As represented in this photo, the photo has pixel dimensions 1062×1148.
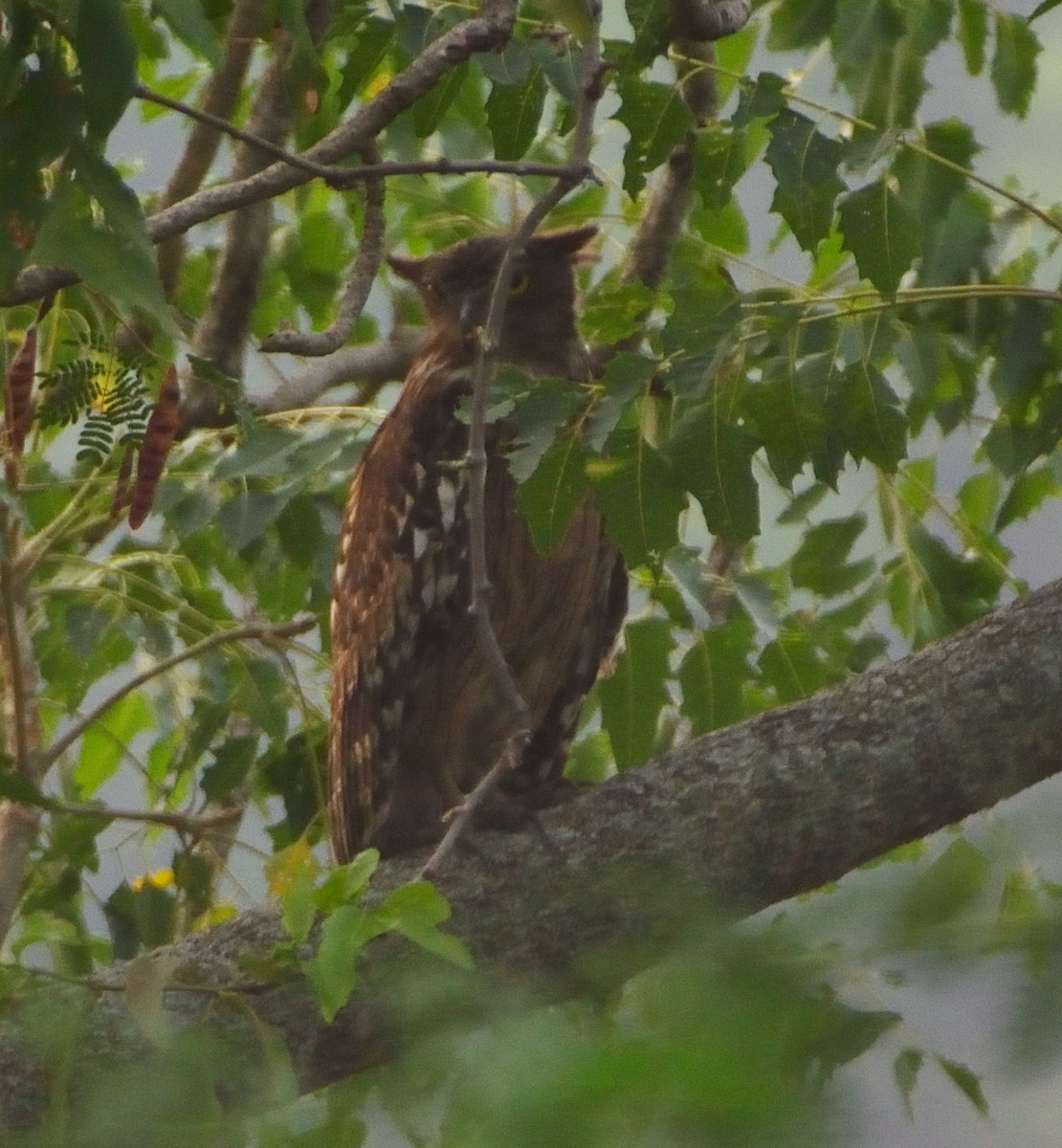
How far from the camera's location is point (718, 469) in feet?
6.93

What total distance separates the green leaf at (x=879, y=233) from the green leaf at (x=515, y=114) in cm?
44

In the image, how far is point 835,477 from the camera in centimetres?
226

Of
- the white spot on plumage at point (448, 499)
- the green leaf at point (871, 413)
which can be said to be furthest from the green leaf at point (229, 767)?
the green leaf at point (871, 413)

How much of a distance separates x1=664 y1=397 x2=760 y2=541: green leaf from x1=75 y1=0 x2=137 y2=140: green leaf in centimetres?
93

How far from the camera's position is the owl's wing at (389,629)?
3018 millimetres

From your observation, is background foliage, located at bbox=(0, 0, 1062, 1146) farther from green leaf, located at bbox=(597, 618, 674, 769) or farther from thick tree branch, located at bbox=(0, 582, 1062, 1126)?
thick tree branch, located at bbox=(0, 582, 1062, 1126)

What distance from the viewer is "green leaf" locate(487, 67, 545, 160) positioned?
2285 mm

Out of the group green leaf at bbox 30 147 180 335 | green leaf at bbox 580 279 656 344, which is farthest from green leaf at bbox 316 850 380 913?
green leaf at bbox 580 279 656 344

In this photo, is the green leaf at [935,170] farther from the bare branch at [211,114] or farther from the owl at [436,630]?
the bare branch at [211,114]

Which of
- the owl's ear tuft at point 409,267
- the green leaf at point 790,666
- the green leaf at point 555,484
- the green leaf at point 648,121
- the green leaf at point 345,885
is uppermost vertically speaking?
the owl's ear tuft at point 409,267

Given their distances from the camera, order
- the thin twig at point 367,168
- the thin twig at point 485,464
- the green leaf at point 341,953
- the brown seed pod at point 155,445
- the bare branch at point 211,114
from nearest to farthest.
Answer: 1. the green leaf at point 341,953
2. the thin twig at point 485,464
3. the thin twig at point 367,168
4. the brown seed pod at point 155,445
5. the bare branch at point 211,114

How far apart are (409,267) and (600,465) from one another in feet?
5.54

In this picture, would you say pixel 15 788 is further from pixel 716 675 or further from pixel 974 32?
pixel 974 32

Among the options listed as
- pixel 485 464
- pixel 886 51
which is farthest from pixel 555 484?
pixel 886 51
